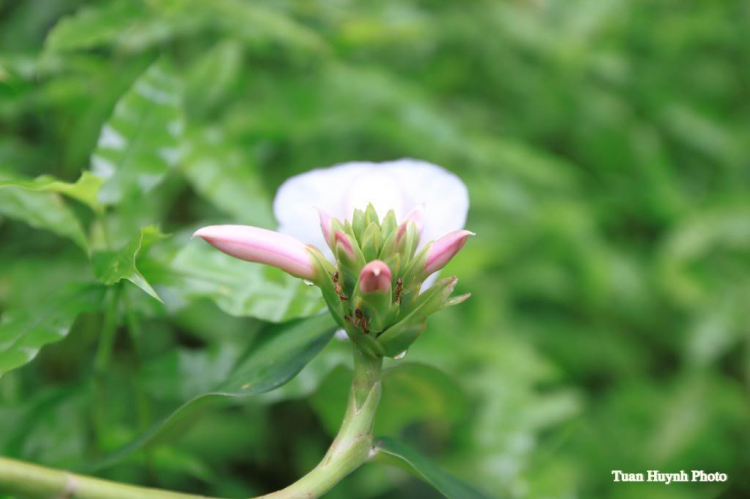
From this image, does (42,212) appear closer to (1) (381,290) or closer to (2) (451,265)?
(1) (381,290)

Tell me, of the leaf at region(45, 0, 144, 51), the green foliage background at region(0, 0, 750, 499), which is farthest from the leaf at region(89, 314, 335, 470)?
the leaf at region(45, 0, 144, 51)

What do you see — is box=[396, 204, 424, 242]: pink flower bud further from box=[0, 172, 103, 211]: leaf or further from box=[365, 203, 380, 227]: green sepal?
box=[0, 172, 103, 211]: leaf

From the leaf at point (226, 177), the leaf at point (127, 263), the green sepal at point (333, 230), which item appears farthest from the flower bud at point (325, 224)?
the leaf at point (226, 177)

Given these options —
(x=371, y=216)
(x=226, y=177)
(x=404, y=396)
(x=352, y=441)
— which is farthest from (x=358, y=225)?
(x=226, y=177)

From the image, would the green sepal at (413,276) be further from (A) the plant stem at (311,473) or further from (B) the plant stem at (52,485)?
(B) the plant stem at (52,485)

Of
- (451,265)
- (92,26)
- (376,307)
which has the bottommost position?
(451,265)

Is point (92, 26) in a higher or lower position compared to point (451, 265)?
higher
